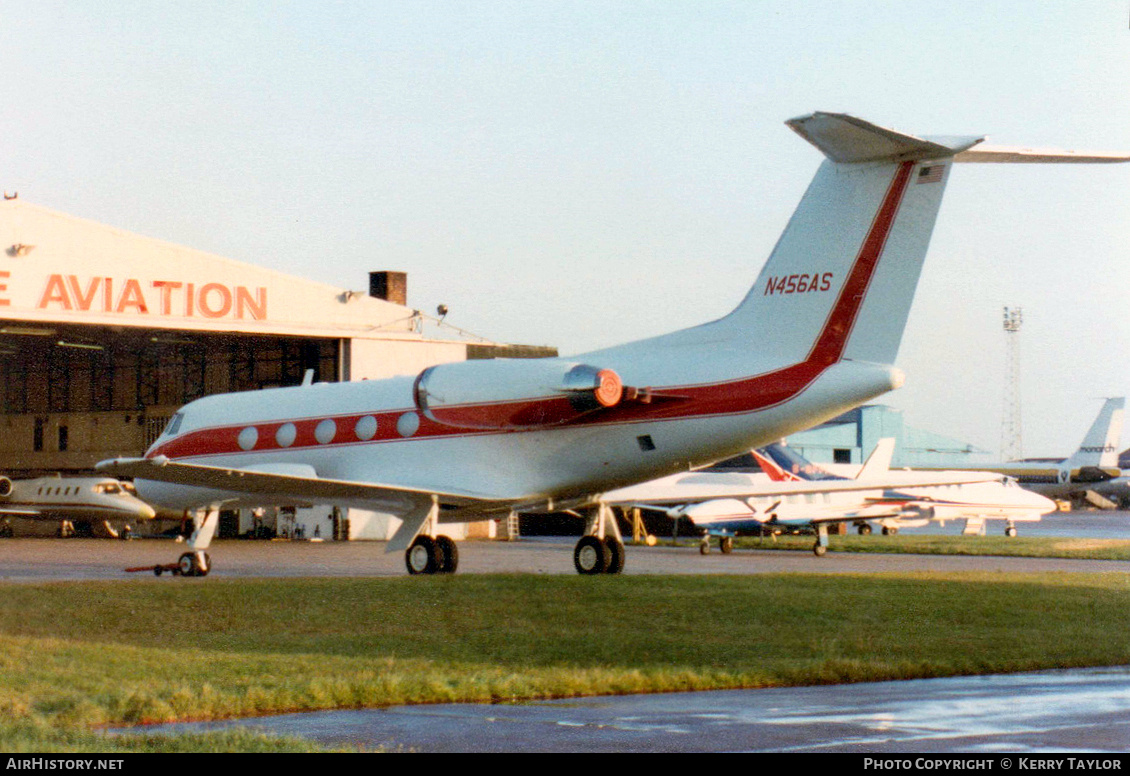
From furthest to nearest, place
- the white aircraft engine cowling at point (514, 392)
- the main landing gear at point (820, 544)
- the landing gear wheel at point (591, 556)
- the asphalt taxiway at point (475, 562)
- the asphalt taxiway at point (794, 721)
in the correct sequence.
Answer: the main landing gear at point (820, 544)
the asphalt taxiway at point (475, 562)
the landing gear wheel at point (591, 556)
the white aircraft engine cowling at point (514, 392)
the asphalt taxiway at point (794, 721)

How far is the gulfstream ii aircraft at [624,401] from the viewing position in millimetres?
19141

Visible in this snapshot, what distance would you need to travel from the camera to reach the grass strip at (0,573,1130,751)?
10.9 metres

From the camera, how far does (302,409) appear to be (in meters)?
25.8

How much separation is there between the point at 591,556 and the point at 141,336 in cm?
3176

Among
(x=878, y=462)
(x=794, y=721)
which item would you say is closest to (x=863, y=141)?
(x=794, y=721)

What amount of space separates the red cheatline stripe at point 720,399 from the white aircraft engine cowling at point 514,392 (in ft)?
0.07

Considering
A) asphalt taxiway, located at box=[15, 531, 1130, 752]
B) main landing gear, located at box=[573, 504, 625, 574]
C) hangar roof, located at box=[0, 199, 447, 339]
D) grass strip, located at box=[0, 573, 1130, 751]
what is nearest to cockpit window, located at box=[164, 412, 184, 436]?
grass strip, located at box=[0, 573, 1130, 751]

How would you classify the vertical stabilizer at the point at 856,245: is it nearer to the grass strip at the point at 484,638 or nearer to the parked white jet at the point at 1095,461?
the grass strip at the point at 484,638

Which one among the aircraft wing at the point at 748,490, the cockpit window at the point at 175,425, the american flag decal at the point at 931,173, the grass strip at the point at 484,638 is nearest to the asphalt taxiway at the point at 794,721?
the grass strip at the point at 484,638

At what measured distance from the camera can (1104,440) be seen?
3462 inches

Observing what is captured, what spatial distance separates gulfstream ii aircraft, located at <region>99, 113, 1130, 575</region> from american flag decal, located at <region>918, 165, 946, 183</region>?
0.03 m

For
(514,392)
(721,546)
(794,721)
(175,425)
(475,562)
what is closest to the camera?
(794,721)

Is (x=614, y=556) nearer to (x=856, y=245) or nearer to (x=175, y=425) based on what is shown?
(x=856, y=245)
